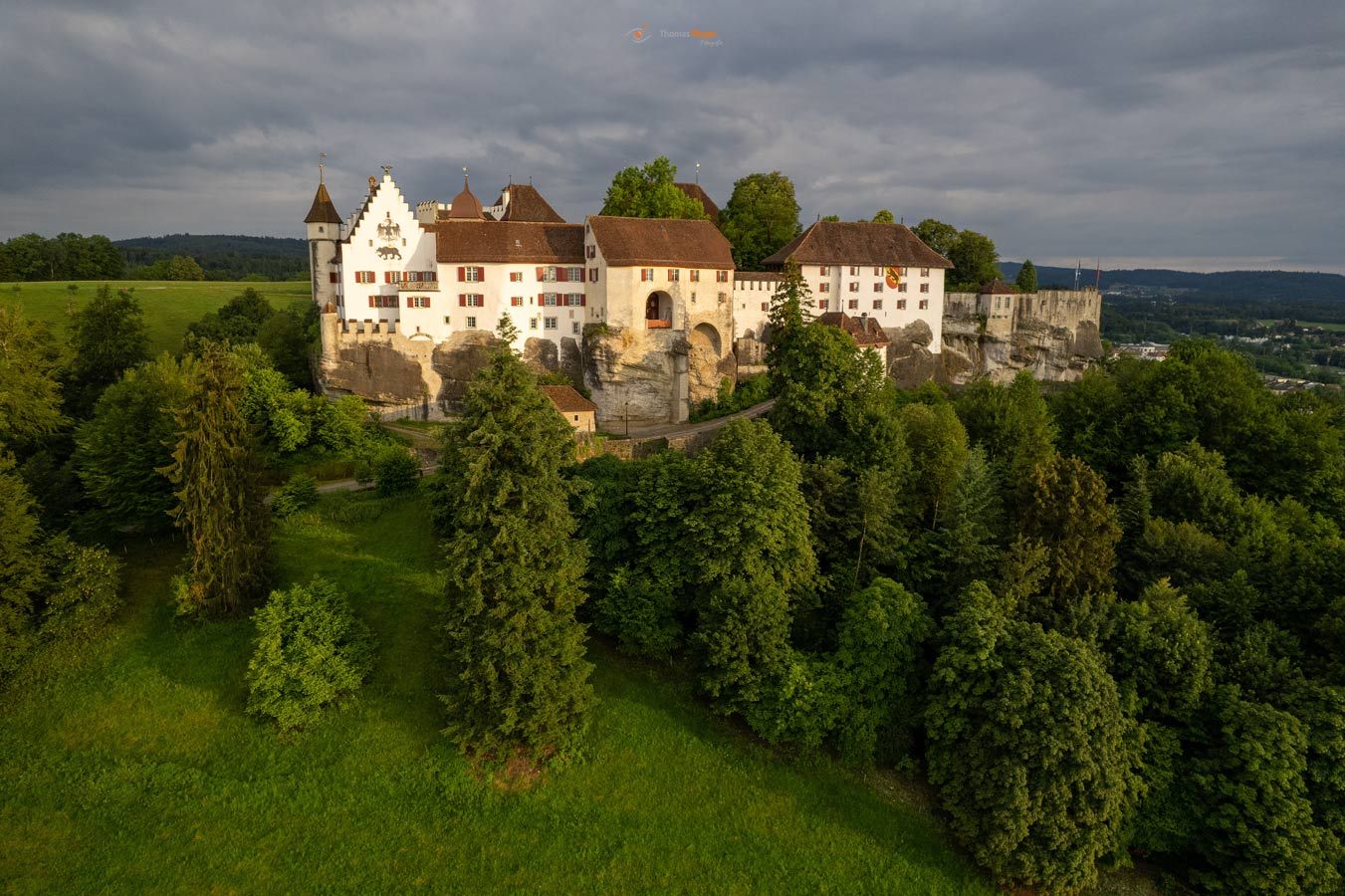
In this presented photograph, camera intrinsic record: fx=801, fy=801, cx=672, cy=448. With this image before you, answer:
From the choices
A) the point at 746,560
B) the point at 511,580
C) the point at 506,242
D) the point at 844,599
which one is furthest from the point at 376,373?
the point at 844,599

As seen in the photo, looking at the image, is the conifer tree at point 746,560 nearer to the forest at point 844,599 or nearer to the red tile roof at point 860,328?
the forest at point 844,599

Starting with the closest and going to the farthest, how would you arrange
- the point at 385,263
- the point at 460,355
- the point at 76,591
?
1. the point at 76,591
2. the point at 385,263
3. the point at 460,355

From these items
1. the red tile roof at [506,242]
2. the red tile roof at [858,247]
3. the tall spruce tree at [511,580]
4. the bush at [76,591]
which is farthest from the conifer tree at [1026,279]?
the bush at [76,591]

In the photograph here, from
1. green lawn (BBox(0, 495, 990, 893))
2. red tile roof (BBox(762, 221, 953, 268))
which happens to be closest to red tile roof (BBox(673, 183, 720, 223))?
red tile roof (BBox(762, 221, 953, 268))

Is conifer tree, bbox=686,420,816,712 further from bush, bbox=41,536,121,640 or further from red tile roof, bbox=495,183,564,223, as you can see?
red tile roof, bbox=495,183,564,223

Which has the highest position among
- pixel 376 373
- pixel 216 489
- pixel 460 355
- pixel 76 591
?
pixel 460 355

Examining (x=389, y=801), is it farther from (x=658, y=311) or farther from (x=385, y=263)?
(x=385, y=263)
